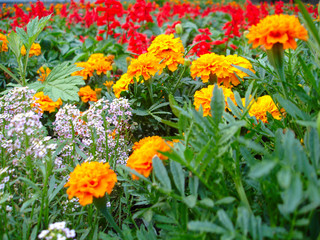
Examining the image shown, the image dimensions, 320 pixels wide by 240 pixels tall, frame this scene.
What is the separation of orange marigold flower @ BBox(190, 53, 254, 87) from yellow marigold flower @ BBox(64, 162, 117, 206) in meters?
0.65

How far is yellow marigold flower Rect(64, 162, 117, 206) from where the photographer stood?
0.80 meters

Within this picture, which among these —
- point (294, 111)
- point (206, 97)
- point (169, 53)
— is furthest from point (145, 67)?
point (294, 111)

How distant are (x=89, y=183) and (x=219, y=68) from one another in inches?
29.8

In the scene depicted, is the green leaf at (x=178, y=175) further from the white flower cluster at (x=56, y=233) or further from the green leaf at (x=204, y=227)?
the white flower cluster at (x=56, y=233)

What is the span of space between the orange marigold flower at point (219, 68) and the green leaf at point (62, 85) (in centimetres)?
58

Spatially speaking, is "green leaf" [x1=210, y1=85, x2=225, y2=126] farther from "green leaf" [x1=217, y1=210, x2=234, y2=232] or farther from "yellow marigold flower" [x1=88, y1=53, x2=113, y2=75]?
"yellow marigold flower" [x1=88, y1=53, x2=113, y2=75]

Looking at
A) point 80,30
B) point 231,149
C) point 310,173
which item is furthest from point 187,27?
point 310,173

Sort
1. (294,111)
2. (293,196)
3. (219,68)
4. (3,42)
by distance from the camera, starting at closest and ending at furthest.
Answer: (293,196) < (294,111) < (219,68) < (3,42)

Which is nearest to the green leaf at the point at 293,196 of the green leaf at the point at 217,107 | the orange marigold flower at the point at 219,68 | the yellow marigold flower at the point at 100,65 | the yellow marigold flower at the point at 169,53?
the green leaf at the point at 217,107

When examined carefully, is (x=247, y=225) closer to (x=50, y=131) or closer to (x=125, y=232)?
(x=125, y=232)

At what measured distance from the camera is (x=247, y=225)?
0.58 m

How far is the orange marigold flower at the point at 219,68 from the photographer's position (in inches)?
50.2

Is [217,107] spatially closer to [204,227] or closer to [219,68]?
[204,227]

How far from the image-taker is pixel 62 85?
1465mm
